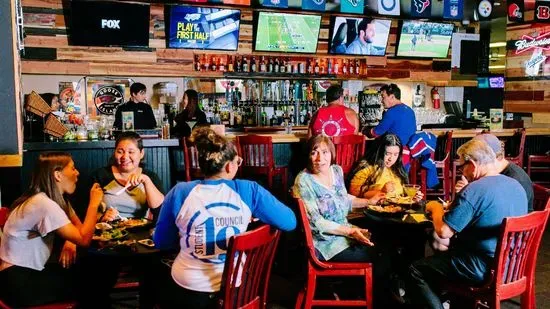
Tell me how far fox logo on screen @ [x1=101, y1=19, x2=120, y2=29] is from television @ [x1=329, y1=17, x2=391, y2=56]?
3.26 metres

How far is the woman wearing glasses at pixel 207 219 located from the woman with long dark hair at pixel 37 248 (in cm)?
51

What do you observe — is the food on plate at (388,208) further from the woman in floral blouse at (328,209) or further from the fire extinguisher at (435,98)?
the fire extinguisher at (435,98)

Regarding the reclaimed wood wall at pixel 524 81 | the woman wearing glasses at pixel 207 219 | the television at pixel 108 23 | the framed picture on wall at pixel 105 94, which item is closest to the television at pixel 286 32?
the television at pixel 108 23

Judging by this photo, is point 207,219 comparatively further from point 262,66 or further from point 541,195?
point 262,66

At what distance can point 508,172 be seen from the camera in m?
4.13

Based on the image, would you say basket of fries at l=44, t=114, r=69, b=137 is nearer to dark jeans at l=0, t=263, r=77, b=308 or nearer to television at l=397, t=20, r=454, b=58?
dark jeans at l=0, t=263, r=77, b=308

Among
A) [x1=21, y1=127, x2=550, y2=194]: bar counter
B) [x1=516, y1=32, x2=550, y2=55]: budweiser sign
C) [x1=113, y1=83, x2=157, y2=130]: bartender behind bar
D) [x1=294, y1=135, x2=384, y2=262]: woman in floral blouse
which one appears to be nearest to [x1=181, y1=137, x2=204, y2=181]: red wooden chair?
[x1=21, y1=127, x2=550, y2=194]: bar counter

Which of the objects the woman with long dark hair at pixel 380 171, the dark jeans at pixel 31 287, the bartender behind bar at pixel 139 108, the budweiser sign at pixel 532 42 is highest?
the budweiser sign at pixel 532 42

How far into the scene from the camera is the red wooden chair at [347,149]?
6.25 metres

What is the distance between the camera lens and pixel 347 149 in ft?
20.8

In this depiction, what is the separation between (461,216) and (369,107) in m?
6.87

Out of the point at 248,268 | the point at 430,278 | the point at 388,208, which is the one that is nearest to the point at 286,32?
the point at 388,208

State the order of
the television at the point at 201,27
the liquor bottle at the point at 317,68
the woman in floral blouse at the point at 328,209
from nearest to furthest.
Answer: the woman in floral blouse at the point at 328,209, the television at the point at 201,27, the liquor bottle at the point at 317,68

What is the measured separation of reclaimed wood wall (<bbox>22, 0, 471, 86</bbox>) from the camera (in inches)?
308
